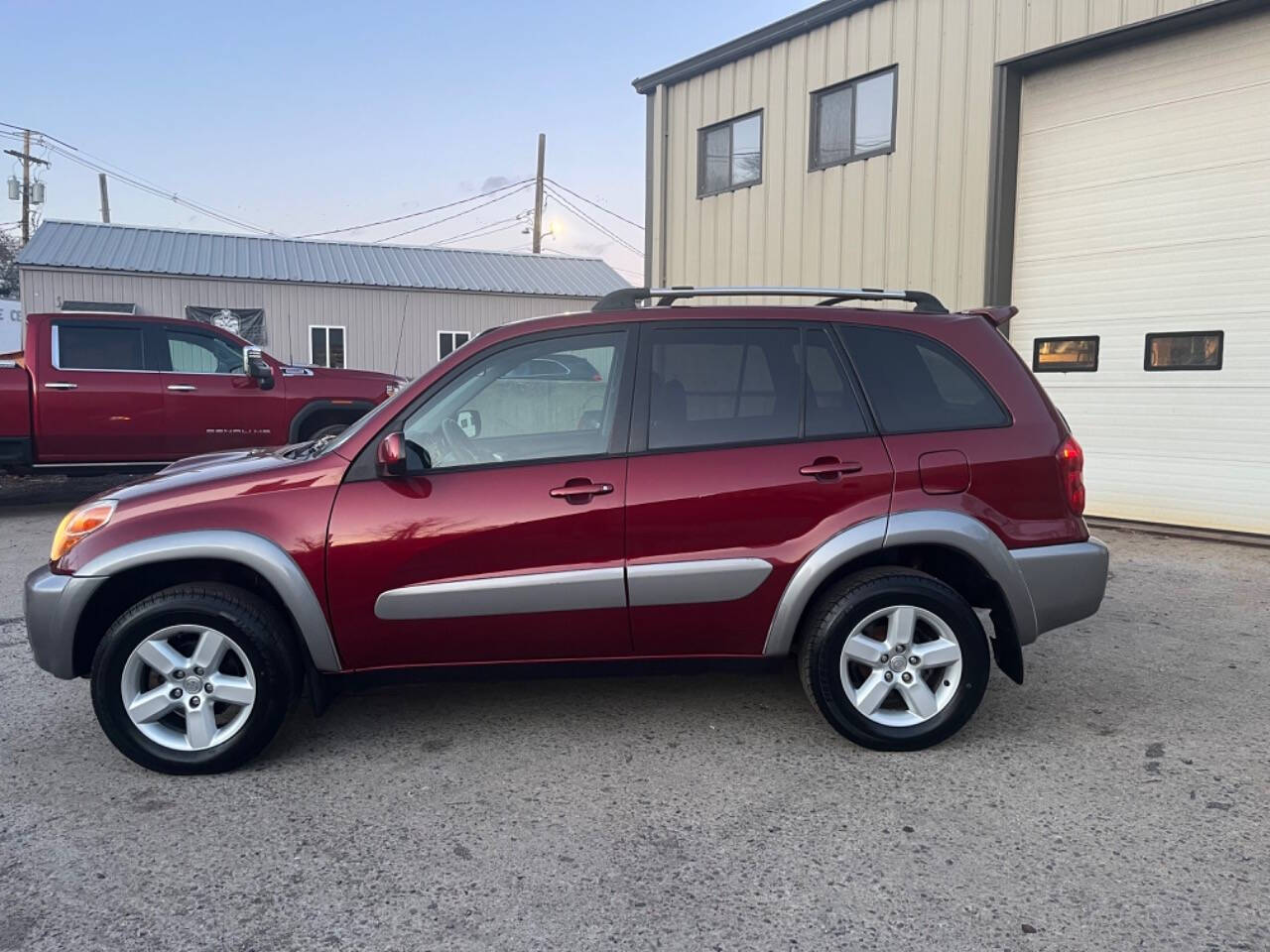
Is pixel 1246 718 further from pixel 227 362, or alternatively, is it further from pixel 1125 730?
pixel 227 362

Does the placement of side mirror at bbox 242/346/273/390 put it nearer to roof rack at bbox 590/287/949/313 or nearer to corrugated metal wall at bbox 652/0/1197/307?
corrugated metal wall at bbox 652/0/1197/307

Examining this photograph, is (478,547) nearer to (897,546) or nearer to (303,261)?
(897,546)

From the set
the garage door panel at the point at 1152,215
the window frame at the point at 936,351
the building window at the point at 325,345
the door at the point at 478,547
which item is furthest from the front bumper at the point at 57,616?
the building window at the point at 325,345

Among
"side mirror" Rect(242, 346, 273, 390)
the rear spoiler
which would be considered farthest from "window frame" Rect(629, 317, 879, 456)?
"side mirror" Rect(242, 346, 273, 390)

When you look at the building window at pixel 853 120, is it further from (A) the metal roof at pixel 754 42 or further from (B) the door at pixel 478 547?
(B) the door at pixel 478 547

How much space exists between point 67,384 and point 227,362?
145 cm

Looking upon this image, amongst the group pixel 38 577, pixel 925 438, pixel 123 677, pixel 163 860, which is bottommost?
pixel 163 860

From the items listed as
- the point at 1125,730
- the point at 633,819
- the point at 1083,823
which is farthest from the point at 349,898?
the point at 1125,730

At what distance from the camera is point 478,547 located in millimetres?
3498

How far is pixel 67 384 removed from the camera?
921cm

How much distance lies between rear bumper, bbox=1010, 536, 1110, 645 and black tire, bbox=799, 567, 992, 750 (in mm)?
277

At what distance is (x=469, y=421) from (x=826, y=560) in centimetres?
147

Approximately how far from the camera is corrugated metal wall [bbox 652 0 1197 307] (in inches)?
361

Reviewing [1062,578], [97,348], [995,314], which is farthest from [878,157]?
[97,348]
